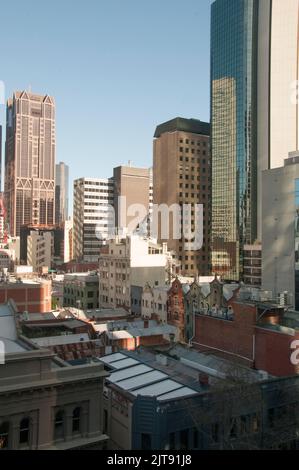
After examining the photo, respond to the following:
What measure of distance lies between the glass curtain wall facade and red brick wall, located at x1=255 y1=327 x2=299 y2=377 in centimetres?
10639

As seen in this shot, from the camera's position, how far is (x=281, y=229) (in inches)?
3150

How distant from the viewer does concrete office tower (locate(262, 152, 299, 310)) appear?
7569cm

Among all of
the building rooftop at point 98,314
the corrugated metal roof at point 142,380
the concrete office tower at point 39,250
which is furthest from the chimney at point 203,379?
the concrete office tower at point 39,250

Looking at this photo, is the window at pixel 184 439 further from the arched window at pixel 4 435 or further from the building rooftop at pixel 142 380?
the arched window at pixel 4 435

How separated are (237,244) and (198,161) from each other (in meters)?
33.3

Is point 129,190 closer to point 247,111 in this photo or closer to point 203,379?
point 247,111

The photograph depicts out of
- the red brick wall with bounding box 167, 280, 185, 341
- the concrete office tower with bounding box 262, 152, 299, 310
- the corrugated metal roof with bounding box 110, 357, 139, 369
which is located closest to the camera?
the corrugated metal roof with bounding box 110, 357, 139, 369

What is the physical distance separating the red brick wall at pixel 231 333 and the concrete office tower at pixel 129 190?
129 metres

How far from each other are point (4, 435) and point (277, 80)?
133 meters

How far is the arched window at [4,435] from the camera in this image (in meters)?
21.0

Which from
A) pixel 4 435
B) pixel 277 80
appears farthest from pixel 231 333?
pixel 277 80

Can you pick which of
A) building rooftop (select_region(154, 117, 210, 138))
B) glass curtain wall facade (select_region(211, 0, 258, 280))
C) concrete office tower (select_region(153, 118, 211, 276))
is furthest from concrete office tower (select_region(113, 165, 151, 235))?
glass curtain wall facade (select_region(211, 0, 258, 280))

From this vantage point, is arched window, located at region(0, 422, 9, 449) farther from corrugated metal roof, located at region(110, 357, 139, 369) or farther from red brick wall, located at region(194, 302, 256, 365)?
red brick wall, located at region(194, 302, 256, 365)
